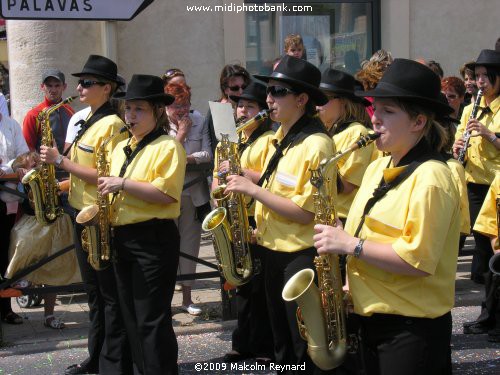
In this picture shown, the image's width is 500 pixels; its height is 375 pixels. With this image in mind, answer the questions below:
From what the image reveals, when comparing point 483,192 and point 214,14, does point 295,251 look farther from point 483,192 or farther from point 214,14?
point 214,14

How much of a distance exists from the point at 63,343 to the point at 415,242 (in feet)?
13.3

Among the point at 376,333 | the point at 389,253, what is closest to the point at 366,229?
the point at 389,253

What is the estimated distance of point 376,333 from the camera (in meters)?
3.42

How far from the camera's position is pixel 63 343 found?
657 centimetres

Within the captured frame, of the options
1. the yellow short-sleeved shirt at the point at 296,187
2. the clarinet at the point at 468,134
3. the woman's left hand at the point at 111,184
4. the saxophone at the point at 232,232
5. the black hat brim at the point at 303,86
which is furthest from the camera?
the clarinet at the point at 468,134

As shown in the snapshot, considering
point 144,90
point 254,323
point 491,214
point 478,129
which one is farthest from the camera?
point 478,129

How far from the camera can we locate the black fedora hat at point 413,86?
336 cm

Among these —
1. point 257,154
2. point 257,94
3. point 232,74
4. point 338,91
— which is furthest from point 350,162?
point 232,74

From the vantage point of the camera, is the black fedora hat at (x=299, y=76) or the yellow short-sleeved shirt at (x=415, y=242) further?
the black fedora hat at (x=299, y=76)

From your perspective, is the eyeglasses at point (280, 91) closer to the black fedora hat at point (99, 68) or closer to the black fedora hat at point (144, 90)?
the black fedora hat at point (144, 90)

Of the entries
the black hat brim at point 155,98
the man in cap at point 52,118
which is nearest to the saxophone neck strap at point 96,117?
the black hat brim at point 155,98

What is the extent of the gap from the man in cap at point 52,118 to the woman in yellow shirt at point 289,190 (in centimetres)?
388

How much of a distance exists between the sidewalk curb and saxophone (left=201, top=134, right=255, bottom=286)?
1.62 meters

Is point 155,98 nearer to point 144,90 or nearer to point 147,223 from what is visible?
point 144,90
